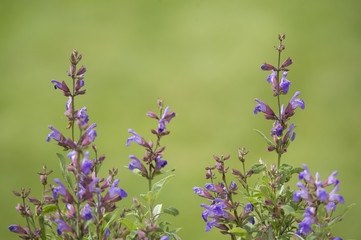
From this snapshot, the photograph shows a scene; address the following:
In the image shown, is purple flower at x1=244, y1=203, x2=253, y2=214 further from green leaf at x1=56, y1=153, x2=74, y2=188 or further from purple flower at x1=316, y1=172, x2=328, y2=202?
green leaf at x1=56, y1=153, x2=74, y2=188

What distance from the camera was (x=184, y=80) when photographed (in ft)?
14.5

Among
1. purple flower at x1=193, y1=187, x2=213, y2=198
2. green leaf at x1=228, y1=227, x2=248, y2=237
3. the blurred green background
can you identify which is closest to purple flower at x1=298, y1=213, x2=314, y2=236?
green leaf at x1=228, y1=227, x2=248, y2=237

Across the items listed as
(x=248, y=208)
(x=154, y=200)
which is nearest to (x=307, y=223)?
(x=248, y=208)

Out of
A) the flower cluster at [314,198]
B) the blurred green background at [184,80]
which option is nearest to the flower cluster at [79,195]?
the flower cluster at [314,198]

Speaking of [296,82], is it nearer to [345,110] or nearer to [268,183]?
[345,110]

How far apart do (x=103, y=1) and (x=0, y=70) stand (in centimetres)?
124

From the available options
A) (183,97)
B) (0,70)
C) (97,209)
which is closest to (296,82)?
(183,97)

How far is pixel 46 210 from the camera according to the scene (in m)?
1.16

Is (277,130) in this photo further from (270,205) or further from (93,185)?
(93,185)

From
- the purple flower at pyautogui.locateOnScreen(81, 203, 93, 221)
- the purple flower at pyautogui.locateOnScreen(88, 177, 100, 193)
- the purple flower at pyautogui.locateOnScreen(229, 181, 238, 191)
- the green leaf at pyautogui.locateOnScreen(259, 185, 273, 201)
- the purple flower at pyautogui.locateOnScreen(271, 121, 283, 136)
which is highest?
the purple flower at pyautogui.locateOnScreen(271, 121, 283, 136)

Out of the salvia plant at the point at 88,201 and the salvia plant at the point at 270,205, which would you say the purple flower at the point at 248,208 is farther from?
the salvia plant at the point at 88,201

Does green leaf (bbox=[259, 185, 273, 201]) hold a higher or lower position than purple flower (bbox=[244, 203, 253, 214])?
higher

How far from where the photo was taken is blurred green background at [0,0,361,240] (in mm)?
3756

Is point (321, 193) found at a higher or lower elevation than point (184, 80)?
lower
